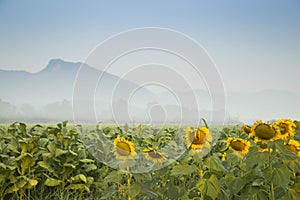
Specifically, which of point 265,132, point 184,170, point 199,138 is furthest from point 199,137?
point 265,132

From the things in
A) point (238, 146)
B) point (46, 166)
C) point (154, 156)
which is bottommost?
point (46, 166)

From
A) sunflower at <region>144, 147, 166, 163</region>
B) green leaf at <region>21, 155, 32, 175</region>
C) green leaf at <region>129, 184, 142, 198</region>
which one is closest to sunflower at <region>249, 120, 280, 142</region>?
sunflower at <region>144, 147, 166, 163</region>

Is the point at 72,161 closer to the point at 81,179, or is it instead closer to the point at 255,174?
the point at 81,179

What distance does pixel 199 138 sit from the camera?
149 centimetres

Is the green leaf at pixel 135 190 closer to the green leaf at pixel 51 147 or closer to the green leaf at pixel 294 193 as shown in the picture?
the green leaf at pixel 294 193

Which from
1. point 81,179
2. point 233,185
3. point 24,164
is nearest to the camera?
point 233,185

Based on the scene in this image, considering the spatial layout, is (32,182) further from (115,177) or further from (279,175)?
(279,175)

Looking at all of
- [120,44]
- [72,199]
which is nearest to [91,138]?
[72,199]

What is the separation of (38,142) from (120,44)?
4.34 feet

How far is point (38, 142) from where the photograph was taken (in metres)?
2.81

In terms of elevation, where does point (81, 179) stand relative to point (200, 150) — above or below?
below

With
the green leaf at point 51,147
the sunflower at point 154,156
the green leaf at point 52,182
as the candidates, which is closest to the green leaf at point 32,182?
the green leaf at point 52,182

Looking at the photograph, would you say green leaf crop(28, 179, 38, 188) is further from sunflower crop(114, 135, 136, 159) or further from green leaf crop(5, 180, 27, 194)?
sunflower crop(114, 135, 136, 159)

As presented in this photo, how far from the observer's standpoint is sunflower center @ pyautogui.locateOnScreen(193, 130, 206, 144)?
1483 millimetres
